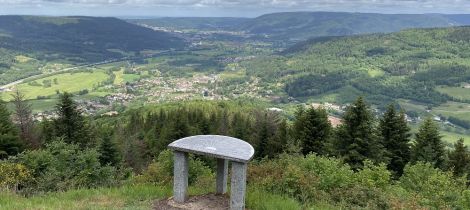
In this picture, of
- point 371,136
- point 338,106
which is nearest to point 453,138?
point 338,106

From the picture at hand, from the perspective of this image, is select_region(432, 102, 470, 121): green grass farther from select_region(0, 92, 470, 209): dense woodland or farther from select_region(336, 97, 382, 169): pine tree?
select_region(336, 97, 382, 169): pine tree

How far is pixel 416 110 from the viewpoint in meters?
155

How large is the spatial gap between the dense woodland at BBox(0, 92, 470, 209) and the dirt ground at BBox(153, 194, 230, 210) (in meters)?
1.93

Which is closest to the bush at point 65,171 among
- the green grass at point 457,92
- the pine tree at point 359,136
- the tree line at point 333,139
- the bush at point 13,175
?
the bush at point 13,175

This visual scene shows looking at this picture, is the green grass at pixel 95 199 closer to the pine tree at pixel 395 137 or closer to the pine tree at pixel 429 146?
the pine tree at pixel 429 146

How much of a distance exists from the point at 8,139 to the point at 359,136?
1015 inches

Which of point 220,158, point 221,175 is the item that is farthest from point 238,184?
point 221,175

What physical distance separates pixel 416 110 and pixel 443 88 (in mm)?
39661

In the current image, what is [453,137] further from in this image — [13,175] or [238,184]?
[238,184]

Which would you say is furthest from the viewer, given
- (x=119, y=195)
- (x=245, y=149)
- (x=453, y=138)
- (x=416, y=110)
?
(x=416, y=110)

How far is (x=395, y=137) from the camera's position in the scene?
1356 inches

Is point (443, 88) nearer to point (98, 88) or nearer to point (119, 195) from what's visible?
point (98, 88)

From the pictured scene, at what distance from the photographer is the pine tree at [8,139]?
103 ft

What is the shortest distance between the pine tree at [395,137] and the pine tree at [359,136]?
14.2ft
